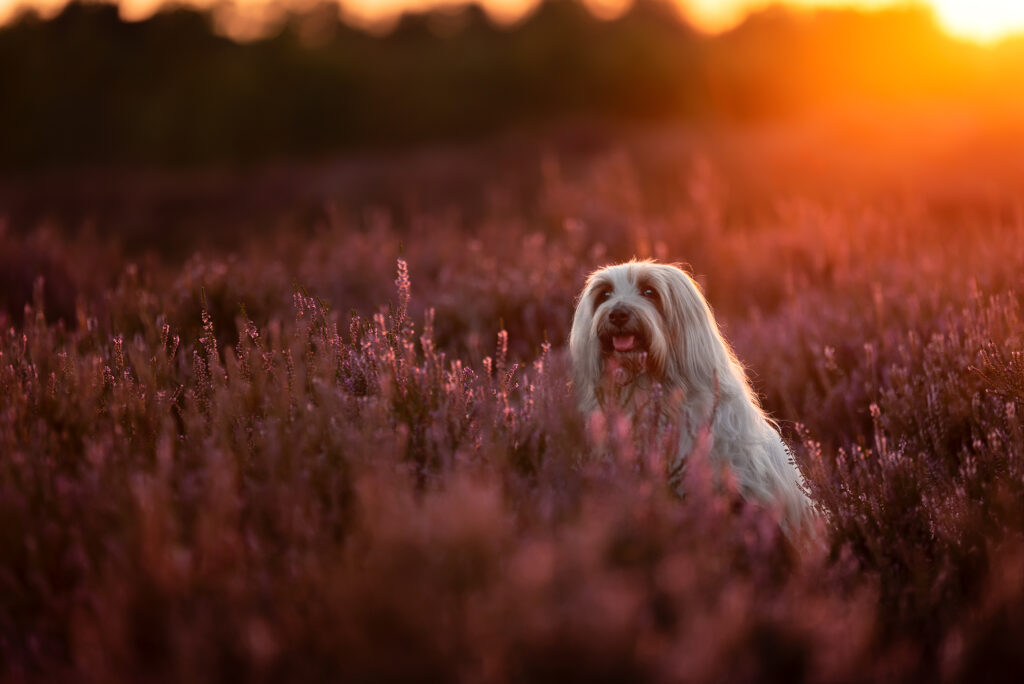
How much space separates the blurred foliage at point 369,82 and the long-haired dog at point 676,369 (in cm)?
1873

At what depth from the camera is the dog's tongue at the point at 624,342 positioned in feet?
12.0

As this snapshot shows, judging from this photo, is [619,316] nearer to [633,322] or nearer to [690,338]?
[633,322]

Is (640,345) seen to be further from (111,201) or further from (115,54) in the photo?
(115,54)

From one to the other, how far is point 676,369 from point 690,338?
15 cm

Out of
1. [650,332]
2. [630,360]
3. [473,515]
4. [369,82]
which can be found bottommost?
[473,515]

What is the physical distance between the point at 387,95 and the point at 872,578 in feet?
72.1

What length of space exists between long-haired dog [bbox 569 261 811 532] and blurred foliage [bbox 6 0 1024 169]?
18.7 meters

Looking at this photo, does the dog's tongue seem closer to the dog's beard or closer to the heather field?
the dog's beard

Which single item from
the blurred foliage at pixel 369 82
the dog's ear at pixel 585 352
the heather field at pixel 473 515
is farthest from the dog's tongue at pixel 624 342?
the blurred foliage at pixel 369 82

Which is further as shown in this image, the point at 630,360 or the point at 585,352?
the point at 585,352

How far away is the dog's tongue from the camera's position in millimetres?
3672

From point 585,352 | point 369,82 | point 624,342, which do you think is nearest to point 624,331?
point 624,342

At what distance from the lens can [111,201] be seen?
1591 cm

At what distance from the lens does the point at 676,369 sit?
375cm
